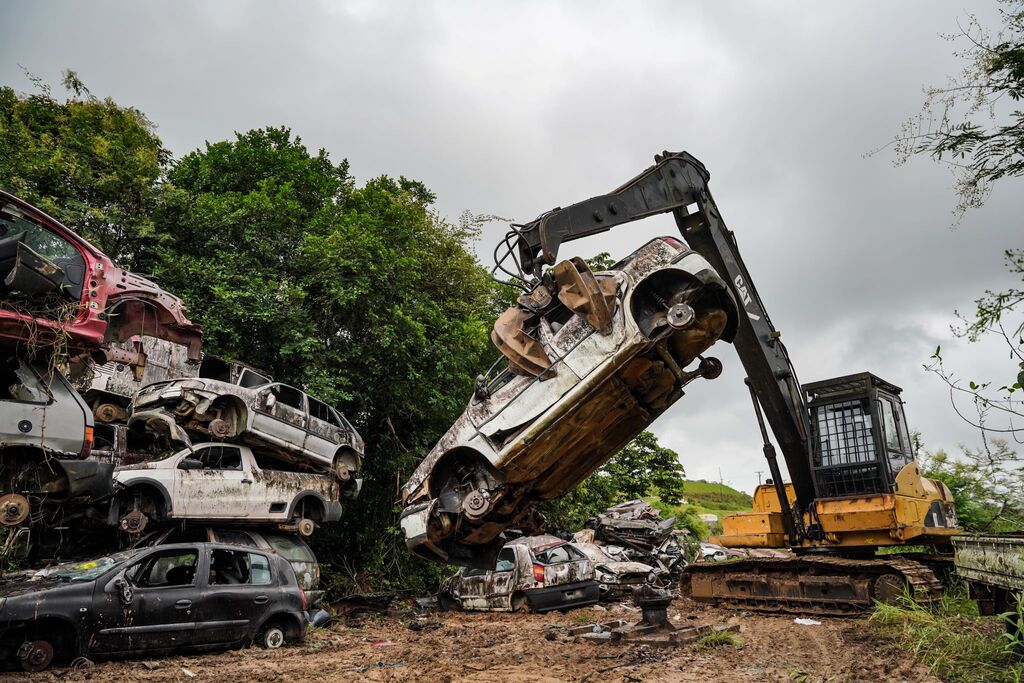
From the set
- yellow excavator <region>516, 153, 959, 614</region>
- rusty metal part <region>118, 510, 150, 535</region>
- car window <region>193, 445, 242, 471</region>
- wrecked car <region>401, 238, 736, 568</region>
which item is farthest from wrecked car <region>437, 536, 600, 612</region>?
rusty metal part <region>118, 510, 150, 535</region>

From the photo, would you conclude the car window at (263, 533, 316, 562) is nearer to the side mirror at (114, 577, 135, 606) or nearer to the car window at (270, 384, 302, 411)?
the car window at (270, 384, 302, 411)

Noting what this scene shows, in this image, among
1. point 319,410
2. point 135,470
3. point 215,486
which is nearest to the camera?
point 135,470

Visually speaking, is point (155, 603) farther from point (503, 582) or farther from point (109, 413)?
point (503, 582)

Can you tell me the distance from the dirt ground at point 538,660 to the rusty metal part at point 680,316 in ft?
9.82

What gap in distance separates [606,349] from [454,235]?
1342 centimetres

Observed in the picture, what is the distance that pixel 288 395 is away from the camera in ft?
40.1

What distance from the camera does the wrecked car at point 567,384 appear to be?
6070 mm

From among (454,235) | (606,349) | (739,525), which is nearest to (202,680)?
(606,349)

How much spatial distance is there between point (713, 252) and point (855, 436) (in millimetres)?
3522

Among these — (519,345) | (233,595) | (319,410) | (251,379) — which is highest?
(251,379)

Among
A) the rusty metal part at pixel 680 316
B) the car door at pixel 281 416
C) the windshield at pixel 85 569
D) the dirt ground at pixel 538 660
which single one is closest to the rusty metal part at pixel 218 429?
the car door at pixel 281 416

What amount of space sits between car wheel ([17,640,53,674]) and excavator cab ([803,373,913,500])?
31.0 ft

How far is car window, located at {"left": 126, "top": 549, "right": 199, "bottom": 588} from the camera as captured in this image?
7222mm

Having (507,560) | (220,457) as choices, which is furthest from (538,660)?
(220,457)
